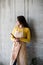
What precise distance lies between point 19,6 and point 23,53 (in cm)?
87

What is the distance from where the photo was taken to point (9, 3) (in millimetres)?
3824

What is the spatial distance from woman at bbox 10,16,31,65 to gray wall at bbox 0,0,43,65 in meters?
0.20

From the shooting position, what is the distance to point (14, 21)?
3.86 metres

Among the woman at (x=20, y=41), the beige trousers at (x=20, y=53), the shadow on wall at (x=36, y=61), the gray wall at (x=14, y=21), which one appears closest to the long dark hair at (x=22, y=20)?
the woman at (x=20, y=41)

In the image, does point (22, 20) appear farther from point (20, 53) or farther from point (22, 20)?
point (20, 53)

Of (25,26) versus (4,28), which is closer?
(25,26)

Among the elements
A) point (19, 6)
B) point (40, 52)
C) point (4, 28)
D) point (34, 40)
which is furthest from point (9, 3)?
point (40, 52)

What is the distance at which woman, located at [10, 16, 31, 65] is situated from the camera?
3562mm

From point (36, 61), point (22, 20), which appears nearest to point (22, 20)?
point (22, 20)

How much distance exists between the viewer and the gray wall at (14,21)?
3691 millimetres

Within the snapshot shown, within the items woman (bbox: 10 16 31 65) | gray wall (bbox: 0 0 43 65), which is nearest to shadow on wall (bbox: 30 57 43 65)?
gray wall (bbox: 0 0 43 65)

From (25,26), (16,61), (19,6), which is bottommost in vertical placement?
(16,61)

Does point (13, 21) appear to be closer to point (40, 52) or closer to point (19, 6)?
point (19, 6)

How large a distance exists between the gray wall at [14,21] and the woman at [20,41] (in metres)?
0.20
